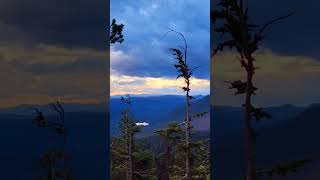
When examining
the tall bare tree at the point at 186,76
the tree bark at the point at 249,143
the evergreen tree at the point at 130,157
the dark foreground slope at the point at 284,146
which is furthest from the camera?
the evergreen tree at the point at 130,157

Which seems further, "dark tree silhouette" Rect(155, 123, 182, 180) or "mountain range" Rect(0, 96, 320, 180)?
"dark tree silhouette" Rect(155, 123, 182, 180)

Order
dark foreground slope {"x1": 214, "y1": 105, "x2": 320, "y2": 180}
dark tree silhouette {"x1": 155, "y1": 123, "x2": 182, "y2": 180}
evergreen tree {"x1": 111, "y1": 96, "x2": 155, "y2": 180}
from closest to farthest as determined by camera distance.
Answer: dark foreground slope {"x1": 214, "y1": 105, "x2": 320, "y2": 180}, evergreen tree {"x1": 111, "y1": 96, "x2": 155, "y2": 180}, dark tree silhouette {"x1": 155, "y1": 123, "x2": 182, "y2": 180}

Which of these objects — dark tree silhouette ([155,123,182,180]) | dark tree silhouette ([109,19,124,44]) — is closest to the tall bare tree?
dark tree silhouette ([109,19,124,44])

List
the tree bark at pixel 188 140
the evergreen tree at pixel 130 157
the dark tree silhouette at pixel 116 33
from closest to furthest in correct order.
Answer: the dark tree silhouette at pixel 116 33
the tree bark at pixel 188 140
the evergreen tree at pixel 130 157

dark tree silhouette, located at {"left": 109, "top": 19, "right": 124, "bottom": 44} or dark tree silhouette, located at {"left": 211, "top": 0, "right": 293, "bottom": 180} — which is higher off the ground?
dark tree silhouette, located at {"left": 109, "top": 19, "right": 124, "bottom": 44}

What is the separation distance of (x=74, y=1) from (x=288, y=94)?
148 inches

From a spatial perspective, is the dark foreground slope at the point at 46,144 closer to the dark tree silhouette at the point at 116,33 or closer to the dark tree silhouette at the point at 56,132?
the dark tree silhouette at the point at 56,132

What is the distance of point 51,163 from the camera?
28.9ft

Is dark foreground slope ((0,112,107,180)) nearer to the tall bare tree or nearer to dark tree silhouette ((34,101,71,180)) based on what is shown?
dark tree silhouette ((34,101,71,180))

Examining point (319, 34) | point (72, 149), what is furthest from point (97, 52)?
point (319, 34)

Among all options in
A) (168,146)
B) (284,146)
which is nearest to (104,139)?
(284,146)

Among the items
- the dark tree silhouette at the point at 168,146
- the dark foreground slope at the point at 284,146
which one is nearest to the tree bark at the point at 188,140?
the dark tree silhouette at the point at 168,146

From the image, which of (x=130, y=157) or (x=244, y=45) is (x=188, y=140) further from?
(x=244, y=45)

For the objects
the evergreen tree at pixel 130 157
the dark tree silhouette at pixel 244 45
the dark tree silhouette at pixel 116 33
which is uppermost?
the dark tree silhouette at pixel 116 33
